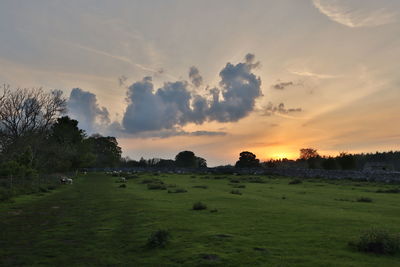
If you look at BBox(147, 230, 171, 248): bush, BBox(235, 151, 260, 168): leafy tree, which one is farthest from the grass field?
BBox(235, 151, 260, 168): leafy tree

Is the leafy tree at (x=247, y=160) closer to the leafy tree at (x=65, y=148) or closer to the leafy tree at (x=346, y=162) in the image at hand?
the leafy tree at (x=346, y=162)

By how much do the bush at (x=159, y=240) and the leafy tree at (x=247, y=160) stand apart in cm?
13829

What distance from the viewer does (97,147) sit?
193 meters

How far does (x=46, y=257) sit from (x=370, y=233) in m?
13.0

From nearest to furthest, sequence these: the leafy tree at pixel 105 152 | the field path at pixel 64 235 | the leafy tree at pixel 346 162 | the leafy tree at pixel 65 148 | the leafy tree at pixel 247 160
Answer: the field path at pixel 64 235 → the leafy tree at pixel 65 148 → the leafy tree at pixel 346 162 → the leafy tree at pixel 247 160 → the leafy tree at pixel 105 152

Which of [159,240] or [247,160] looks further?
[247,160]

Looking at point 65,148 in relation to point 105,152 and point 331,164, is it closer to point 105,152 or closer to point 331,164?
point 331,164

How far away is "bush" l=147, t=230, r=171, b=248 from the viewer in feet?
51.3

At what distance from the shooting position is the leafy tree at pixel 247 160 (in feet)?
506

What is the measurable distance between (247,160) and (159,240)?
14108cm

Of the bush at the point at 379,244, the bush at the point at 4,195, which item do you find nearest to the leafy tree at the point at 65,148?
the bush at the point at 4,195

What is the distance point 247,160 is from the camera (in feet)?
509

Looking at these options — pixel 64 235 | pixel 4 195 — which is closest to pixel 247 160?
pixel 4 195

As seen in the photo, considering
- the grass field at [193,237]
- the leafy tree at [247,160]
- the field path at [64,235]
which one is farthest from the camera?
the leafy tree at [247,160]
